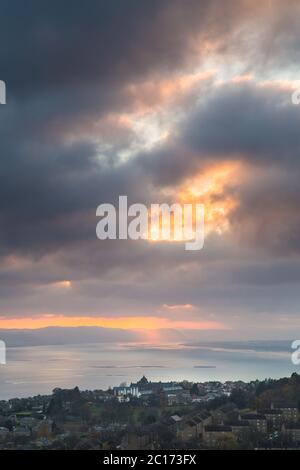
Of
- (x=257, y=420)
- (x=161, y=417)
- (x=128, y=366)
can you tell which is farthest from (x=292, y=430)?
(x=128, y=366)

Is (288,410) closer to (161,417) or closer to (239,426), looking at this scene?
(239,426)

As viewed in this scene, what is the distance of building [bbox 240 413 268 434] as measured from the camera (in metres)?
9.51

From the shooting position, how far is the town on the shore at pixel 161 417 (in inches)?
335

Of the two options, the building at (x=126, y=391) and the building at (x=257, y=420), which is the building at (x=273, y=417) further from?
the building at (x=126, y=391)

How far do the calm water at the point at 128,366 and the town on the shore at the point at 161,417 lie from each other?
1.35 metres

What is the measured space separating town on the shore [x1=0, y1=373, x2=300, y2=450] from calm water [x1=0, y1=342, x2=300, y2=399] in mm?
1352

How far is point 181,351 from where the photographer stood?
21.8 meters

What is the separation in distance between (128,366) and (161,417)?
9545mm

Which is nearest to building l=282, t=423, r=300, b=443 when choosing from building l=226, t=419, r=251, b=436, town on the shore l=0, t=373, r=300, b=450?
town on the shore l=0, t=373, r=300, b=450

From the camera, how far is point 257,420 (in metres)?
10.0

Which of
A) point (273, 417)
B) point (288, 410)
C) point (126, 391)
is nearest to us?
point (273, 417)
